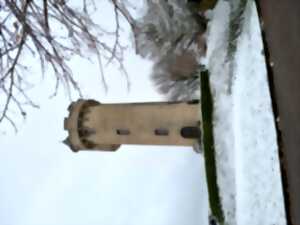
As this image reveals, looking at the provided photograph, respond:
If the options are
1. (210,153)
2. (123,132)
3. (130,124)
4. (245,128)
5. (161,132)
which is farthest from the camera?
(123,132)

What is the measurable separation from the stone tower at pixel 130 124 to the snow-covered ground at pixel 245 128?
2.58 metres

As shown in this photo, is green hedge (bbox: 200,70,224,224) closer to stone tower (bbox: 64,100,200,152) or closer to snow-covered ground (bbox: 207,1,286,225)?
snow-covered ground (bbox: 207,1,286,225)

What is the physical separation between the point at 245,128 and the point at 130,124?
6.11 meters

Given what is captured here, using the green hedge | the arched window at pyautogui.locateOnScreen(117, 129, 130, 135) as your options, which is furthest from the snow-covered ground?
the arched window at pyautogui.locateOnScreen(117, 129, 130, 135)

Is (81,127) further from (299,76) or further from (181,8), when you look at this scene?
(299,76)

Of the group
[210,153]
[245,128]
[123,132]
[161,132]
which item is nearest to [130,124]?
[123,132]

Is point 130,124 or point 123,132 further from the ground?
point 130,124

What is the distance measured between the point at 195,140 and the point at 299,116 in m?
7.99

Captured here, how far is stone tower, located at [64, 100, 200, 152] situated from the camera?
16.5m

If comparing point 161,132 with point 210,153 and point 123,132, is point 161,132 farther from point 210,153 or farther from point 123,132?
point 210,153

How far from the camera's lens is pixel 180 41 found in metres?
25.2

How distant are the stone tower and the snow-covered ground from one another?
8.47 ft

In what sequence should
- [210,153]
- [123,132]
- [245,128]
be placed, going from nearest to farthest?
[245,128], [210,153], [123,132]

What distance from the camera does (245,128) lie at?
38.1 feet
